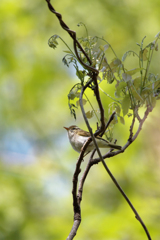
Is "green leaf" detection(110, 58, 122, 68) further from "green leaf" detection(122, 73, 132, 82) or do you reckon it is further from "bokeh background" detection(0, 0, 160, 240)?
"bokeh background" detection(0, 0, 160, 240)


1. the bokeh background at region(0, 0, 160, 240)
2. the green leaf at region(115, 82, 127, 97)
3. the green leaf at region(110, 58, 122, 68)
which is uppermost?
the bokeh background at region(0, 0, 160, 240)

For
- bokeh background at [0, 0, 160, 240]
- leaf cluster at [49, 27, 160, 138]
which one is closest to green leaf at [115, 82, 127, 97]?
leaf cluster at [49, 27, 160, 138]

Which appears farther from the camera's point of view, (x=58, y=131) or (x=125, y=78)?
(x=58, y=131)

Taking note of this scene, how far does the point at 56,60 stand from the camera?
77.9 inches

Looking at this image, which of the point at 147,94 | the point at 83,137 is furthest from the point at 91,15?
the point at 147,94

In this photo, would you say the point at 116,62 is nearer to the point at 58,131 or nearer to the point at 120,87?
the point at 120,87

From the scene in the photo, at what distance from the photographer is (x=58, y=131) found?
1816 mm

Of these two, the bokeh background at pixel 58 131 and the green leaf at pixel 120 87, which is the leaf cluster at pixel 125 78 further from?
the bokeh background at pixel 58 131

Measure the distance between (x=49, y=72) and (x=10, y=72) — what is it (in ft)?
0.96

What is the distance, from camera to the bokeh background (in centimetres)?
153

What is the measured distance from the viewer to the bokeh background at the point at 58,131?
1.53 metres

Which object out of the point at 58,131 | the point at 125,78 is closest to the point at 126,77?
the point at 125,78

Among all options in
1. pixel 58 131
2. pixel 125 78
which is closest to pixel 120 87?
pixel 125 78

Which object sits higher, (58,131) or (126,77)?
(58,131)
